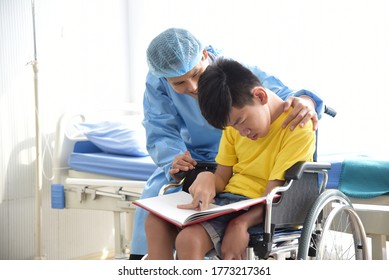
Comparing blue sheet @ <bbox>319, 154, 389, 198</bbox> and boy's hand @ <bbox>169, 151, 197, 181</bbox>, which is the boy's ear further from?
blue sheet @ <bbox>319, 154, 389, 198</bbox>

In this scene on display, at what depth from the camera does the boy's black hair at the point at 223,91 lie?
164 centimetres

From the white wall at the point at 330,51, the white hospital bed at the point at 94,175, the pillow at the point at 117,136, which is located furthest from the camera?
the pillow at the point at 117,136

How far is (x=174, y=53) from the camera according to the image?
1979 millimetres

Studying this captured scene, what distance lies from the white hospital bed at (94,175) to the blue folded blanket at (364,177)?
43.4 inches

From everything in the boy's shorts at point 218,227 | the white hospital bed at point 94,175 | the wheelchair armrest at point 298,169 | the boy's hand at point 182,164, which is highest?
the wheelchair armrest at point 298,169

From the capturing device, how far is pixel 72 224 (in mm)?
3842

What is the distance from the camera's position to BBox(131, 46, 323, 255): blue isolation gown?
2186 millimetres

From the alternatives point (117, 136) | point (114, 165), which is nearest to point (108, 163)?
point (114, 165)

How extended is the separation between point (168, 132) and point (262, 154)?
605mm

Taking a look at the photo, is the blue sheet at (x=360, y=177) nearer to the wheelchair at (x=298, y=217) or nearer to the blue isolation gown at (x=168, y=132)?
the wheelchair at (x=298, y=217)

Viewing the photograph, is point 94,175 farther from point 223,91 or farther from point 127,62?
point 223,91

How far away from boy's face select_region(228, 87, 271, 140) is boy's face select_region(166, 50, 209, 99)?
38cm

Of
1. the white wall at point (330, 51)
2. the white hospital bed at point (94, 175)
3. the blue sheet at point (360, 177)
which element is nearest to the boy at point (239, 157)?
the blue sheet at point (360, 177)
